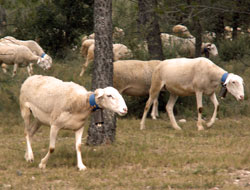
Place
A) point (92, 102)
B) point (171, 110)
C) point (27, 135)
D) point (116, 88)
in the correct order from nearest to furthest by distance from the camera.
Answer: point (92, 102) → point (27, 135) → point (171, 110) → point (116, 88)

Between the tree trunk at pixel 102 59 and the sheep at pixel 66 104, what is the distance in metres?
1.18

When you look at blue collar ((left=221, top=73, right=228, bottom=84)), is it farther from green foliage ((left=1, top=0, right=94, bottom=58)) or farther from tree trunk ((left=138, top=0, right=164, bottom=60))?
green foliage ((left=1, top=0, right=94, bottom=58))

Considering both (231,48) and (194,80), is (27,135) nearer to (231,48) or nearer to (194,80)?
(194,80)

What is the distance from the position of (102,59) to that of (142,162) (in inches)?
94.5

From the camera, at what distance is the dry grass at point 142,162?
23.8 feet

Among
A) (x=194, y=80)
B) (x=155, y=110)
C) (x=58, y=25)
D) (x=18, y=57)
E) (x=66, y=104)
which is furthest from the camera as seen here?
(x=58, y=25)

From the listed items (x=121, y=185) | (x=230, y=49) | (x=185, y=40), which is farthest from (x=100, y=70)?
(x=230, y=49)

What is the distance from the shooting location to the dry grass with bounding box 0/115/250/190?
726 centimetres

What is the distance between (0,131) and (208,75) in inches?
207

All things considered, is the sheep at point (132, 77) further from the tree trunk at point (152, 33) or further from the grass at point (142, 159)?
the tree trunk at point (152, 33)

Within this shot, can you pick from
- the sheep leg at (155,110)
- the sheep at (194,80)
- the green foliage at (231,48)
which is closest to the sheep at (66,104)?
the sheep at (194,80)

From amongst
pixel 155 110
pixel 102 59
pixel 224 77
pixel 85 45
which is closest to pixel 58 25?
pixel 85 45

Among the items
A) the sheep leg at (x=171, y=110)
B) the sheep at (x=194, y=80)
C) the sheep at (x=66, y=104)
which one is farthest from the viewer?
the sheep leg at (x=171, y=110)

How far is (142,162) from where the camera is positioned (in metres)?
8.63
